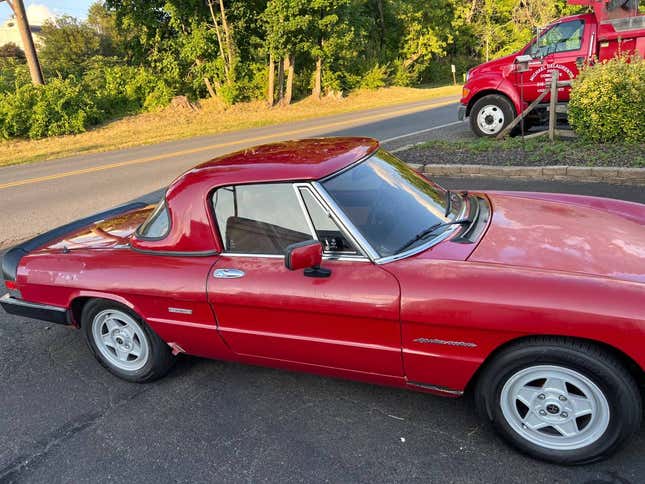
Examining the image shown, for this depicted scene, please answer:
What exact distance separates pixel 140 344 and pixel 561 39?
31.8 ft

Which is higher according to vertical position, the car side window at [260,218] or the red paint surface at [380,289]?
A: the car side window at [260,218]

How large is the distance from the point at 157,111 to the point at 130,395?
2411 cm

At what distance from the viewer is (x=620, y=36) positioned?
30.2ft

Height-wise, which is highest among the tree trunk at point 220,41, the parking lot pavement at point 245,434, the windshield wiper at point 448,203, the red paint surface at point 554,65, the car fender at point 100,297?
the tree trunk at point 220,41

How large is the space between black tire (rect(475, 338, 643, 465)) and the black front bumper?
2.73 m

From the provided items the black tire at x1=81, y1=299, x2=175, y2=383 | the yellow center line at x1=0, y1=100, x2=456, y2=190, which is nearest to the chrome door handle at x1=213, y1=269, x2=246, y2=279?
the black tire at x1=81, y1=299, x2=175, y2=383

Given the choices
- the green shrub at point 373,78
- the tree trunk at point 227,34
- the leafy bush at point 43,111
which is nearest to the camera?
the leafy bush at point 43,111

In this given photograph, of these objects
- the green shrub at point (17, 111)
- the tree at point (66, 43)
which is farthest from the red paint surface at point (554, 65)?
the tree at point (66, 43)

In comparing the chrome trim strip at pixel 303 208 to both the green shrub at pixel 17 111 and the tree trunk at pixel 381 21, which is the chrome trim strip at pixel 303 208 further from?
the tree trunk at pixel 381 21

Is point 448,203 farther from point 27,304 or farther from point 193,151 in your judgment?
point 193,151

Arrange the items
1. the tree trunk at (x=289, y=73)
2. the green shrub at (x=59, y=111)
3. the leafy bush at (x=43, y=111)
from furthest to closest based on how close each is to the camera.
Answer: the tree trunk at (x=289, y=73), the green shrub at (x=59, y=111), the leafy bush at (x=43, y=111)

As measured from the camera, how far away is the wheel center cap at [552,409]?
7.76ft

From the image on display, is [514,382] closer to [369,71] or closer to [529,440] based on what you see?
[529,440]

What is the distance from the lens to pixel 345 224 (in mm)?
2729
